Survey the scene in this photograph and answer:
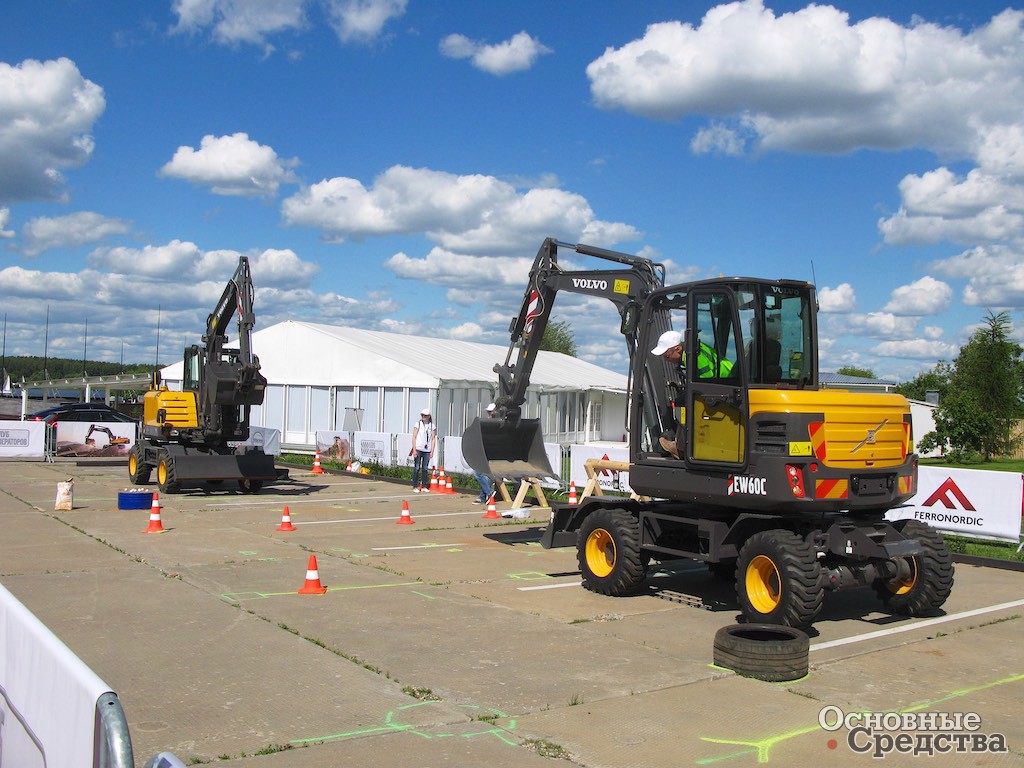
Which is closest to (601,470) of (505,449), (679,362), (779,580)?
(505,449)

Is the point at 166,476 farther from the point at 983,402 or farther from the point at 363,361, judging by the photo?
the point at 983,402

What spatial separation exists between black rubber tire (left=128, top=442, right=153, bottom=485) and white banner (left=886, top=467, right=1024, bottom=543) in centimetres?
1685

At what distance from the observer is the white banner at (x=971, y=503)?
46.1 ft

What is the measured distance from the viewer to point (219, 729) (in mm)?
5977

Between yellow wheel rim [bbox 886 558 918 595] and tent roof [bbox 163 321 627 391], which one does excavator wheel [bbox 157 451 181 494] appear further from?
yellow wheel rim [bbox 886 558 918 595]

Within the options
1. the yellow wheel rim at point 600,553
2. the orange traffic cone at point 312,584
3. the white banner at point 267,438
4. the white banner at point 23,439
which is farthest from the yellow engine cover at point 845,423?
the white banner at point 23,439

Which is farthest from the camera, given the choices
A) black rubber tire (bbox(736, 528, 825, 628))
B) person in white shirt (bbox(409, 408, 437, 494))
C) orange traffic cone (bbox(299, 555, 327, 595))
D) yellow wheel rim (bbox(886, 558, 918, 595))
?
person in white shirt (bbox(409, 408, 437, 494))

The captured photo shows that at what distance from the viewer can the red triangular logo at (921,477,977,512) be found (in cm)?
1472

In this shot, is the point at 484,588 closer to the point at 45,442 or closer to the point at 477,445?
the point at 477,445

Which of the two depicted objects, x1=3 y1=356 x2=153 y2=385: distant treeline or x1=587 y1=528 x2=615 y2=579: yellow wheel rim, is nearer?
x1=587 y1=528 x2=615 y2=579: yellow wheel rim

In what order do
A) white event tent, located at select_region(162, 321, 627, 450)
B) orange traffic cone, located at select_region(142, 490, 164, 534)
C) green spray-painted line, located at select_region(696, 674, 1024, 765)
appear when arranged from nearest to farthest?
green spray-painted line, located at select_region(696, 674, 1024, 765), orange traffic cone, located at select_region(142, 490, 164, 534), white event tent, located at select_region(162, 321, 627, 450)

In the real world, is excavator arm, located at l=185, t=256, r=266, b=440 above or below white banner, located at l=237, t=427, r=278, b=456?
above

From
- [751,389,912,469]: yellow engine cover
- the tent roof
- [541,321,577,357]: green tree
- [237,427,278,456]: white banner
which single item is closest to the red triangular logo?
[751,389,912,469]: yellow engine cover

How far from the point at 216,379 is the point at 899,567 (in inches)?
623
